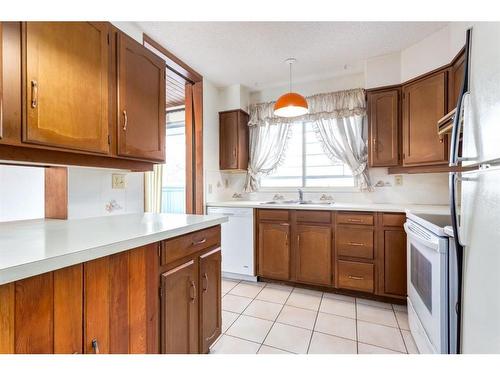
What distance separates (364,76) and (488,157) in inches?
94.9

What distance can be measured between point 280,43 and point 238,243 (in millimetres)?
2169

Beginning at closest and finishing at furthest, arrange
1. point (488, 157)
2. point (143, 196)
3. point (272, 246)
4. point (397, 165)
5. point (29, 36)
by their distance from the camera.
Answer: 1. point (488, 157)
2. point (29, 36)
3. point (143, 196)
4. point (397, 165)
5. point (272, 246)

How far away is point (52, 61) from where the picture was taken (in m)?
1.04

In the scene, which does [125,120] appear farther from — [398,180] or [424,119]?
[398,180]

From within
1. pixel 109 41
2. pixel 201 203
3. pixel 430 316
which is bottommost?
pixel 430 316

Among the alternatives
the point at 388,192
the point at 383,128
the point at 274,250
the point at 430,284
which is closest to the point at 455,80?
the point at 383,128

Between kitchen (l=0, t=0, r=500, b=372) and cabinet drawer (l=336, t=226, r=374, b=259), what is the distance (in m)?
0.01

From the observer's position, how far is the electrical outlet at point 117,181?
1.74 meters

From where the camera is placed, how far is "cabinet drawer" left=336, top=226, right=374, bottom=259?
2191mm

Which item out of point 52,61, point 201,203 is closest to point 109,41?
point 52,61

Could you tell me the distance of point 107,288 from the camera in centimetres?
86

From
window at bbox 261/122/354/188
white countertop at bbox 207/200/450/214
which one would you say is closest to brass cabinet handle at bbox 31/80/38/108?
white countertop at bbox 207/200/450/214

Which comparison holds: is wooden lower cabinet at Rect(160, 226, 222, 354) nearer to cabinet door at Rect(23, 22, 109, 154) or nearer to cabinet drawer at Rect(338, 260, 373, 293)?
cabinet door at Rect(23, 22, 109, 154)

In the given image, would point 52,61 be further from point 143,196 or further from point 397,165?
point 397,165
